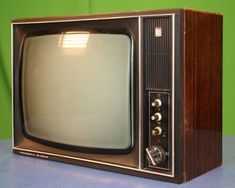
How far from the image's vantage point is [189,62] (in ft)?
3.68

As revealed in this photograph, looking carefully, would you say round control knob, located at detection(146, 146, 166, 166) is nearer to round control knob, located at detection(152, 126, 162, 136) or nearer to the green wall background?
round control knob, located at detection(152, 126, 162, 136)

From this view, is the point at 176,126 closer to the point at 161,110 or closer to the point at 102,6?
the point at 161,110

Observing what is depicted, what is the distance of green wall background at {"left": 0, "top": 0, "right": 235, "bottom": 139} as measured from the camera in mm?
1737

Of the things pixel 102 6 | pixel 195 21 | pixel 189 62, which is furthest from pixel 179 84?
pixel 102 6

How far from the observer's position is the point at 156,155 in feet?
3.81

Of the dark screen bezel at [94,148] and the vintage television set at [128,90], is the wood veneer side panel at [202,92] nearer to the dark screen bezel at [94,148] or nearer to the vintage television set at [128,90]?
the vintage television set at [128,90]

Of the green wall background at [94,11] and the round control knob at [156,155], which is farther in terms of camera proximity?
the green wall background at [94,11]

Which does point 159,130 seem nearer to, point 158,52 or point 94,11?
point 158,52

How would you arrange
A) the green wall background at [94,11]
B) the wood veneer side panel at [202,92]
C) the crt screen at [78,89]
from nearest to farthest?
the wood veneer side panel at [202,92]
the crt screen at [78,89]
the green wall background at [94,11]

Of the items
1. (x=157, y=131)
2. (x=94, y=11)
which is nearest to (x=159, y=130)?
(x=157, y=131)

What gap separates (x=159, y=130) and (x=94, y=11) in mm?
820

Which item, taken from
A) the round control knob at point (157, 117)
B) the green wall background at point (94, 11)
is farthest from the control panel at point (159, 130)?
the green wall background at point (94, 11)

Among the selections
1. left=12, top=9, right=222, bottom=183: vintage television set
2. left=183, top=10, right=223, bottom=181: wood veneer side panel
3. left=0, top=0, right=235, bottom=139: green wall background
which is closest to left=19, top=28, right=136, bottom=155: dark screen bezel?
left=12, top=9, right=222, bottom=183: vintage television set

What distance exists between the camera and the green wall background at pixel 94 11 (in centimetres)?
174
